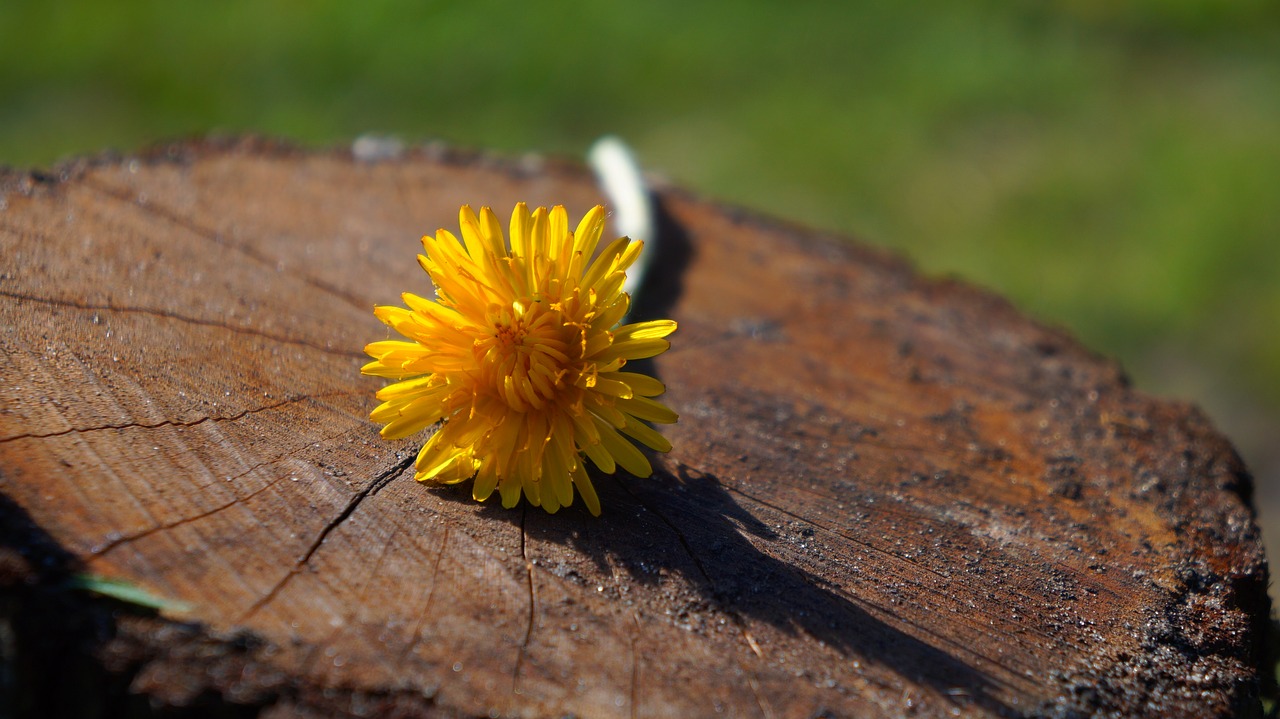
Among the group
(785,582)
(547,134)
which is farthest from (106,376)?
(547,134)

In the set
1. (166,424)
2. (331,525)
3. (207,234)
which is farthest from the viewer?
(207,234)

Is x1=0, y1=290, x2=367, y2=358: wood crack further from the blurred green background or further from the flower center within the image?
the blurred green background

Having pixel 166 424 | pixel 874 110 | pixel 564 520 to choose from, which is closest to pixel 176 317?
pixel 166 424

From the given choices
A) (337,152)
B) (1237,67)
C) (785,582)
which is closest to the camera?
(785,582)

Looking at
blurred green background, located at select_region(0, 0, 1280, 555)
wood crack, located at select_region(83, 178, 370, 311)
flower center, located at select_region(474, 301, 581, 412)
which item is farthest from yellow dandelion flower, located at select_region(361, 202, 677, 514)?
blurred green background, located at select_region(0, 0, 1280, 555)

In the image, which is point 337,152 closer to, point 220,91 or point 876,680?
point 876,680

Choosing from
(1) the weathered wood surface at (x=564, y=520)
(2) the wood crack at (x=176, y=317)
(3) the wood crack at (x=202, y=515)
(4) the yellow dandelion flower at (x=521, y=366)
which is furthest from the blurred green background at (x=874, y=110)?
(3) the wood crack at (x=202, y=515)

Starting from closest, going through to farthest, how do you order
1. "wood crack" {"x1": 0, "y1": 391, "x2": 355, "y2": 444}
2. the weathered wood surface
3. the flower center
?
the weathered wood surface
"wood crack" {"x1": 0, "y1": 391, "x2": 355, "y2": 444}
the flower center

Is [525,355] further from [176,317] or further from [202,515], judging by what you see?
[176,317]
